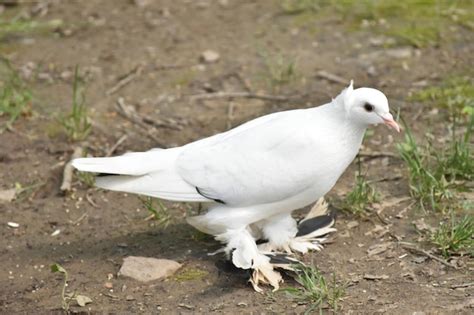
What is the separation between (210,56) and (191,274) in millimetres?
2844

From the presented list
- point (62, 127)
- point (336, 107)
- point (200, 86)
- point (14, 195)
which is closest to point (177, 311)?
point (336, 107)

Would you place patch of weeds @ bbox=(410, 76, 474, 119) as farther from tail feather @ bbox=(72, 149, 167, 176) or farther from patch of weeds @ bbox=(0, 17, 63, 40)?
patch of weeds @ bbox=(0, 17, 63, 40)

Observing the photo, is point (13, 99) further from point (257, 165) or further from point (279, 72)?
point (257, 165)

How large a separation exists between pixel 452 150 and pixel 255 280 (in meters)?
1.53

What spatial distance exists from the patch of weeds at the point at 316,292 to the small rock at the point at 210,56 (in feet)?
10.1

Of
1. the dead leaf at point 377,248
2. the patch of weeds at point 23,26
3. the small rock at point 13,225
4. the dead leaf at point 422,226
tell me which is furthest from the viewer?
the patch of weeds at point 23,26

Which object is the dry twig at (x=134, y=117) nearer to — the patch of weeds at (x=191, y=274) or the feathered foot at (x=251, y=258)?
the patch of weeds at (x=191, y=274)

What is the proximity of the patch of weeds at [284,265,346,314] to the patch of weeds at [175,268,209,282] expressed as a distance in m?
0.48

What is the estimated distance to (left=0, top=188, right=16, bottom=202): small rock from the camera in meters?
5.34

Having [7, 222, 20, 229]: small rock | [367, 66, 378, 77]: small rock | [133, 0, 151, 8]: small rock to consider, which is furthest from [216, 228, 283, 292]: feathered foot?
[133, 0, 151, 8]: small rock

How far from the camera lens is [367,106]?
414cm

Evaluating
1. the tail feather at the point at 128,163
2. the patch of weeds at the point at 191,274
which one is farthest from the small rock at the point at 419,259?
the tail feather at the point at 128,163

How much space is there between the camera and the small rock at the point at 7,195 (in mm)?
5336

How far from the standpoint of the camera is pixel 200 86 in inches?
260
